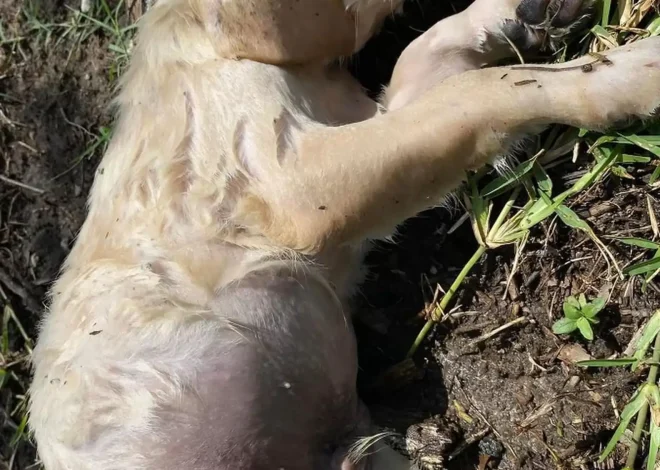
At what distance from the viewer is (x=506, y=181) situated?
2.77 metres

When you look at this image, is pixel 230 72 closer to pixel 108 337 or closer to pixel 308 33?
pixel 308 33

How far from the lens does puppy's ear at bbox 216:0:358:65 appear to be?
2.63 m

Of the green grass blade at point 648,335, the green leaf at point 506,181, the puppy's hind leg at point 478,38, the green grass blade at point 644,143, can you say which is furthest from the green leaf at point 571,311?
the puppy's hind leg at point 478,38

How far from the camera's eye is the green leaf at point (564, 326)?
8.75ft

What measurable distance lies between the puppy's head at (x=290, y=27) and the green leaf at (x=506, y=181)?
2.61 feet

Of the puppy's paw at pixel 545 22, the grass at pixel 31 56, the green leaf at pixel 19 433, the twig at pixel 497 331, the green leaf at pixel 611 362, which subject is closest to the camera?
the green leaf at pixel 611 362

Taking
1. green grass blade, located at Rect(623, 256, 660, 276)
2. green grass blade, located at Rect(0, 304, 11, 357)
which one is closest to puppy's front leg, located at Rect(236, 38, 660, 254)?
green grass blade, located at Rect(623, 256, 660, 276)

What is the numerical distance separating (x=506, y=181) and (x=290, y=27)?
986 millimetres

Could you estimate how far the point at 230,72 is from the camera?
2.64 metres

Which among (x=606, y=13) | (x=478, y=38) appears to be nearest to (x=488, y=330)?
(x=478, y=38)

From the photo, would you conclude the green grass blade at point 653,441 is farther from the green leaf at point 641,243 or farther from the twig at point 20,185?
the twig at point 20,185

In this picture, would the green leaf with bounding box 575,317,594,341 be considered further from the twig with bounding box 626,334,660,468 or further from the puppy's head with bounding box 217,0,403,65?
the puppy's head with bounding box 217,0,403,65

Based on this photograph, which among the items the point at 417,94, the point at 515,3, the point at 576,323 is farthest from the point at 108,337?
the point at 515,3

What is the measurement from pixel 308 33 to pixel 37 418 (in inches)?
67.1
